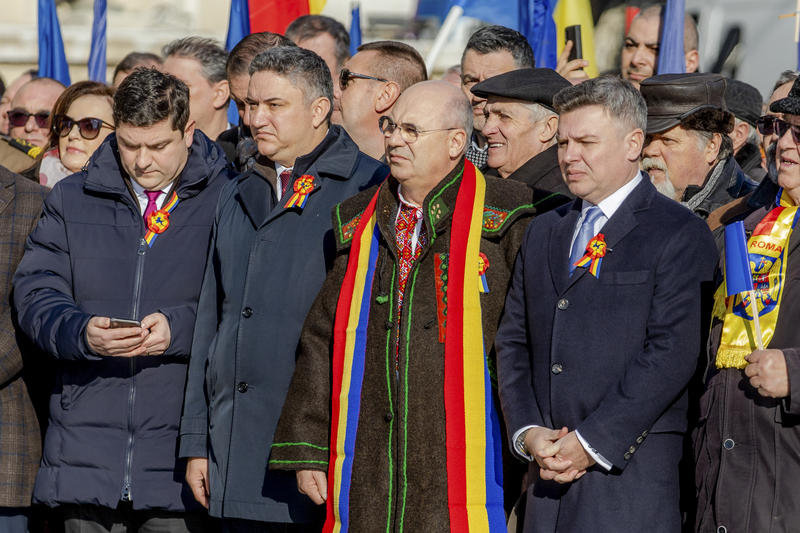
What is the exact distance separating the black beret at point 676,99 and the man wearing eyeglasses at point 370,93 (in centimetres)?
157

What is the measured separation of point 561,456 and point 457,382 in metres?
0.56

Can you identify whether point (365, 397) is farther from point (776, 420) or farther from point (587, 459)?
point (776, 420)

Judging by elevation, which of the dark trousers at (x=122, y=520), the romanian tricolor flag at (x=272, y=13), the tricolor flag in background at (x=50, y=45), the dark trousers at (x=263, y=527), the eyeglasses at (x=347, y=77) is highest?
the romanian tricolor flag at (x=272, y=13)

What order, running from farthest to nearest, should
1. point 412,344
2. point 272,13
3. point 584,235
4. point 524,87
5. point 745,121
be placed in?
point 272,13, point 745,121, point 524,87, point 412,344, point 584,235

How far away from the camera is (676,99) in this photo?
5809 mm

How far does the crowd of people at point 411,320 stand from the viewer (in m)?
4.46

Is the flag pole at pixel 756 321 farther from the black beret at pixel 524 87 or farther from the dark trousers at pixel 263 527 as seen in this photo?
the dark trousers at pixel 263 527

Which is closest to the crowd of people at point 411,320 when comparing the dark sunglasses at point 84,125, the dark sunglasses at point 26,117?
the dark sunglasses at point 84,125

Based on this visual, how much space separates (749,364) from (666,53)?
4.08 metres

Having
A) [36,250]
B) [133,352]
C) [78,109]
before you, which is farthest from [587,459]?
[78,109]

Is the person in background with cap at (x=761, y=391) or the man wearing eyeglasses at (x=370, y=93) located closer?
the person in background with cap at (x=761, y=391)

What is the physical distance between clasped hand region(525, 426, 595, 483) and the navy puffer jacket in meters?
1.80

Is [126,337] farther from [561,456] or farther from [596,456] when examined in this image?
[596,456]

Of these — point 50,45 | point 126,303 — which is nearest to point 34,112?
point 50,45
